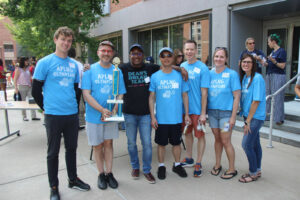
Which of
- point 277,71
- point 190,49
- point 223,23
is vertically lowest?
point 277,71

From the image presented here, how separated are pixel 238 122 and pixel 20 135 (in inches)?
211

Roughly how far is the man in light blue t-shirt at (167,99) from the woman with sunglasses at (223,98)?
1.17ft

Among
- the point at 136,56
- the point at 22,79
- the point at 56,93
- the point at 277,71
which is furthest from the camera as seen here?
the point at 22,79

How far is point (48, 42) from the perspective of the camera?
6.57 meters

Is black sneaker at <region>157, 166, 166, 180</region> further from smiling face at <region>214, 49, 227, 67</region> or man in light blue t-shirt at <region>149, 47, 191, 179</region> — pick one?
smiling face at <region>214, 49, 227, 67</region>

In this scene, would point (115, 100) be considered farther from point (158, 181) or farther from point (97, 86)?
point (158, 181)

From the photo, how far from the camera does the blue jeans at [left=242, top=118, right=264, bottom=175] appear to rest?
2.96 m

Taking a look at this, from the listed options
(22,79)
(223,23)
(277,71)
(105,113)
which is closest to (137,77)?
(105,113)

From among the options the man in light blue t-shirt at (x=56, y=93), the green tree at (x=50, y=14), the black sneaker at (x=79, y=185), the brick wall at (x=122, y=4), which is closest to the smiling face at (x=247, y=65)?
the man in light blue t-shirt at (x=56, y=93)

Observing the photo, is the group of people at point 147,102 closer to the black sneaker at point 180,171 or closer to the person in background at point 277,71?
the black sneaker at point 180,171

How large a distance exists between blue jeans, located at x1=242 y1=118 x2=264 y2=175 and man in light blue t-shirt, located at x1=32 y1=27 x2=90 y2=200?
2.22 metres

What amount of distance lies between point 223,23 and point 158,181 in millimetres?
5024

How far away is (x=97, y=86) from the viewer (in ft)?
9.44

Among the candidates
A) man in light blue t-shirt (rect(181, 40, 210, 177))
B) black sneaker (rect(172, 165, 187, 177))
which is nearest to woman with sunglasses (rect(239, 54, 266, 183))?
man in light blue t-shirt (rect(181, 40, 210, 177))
